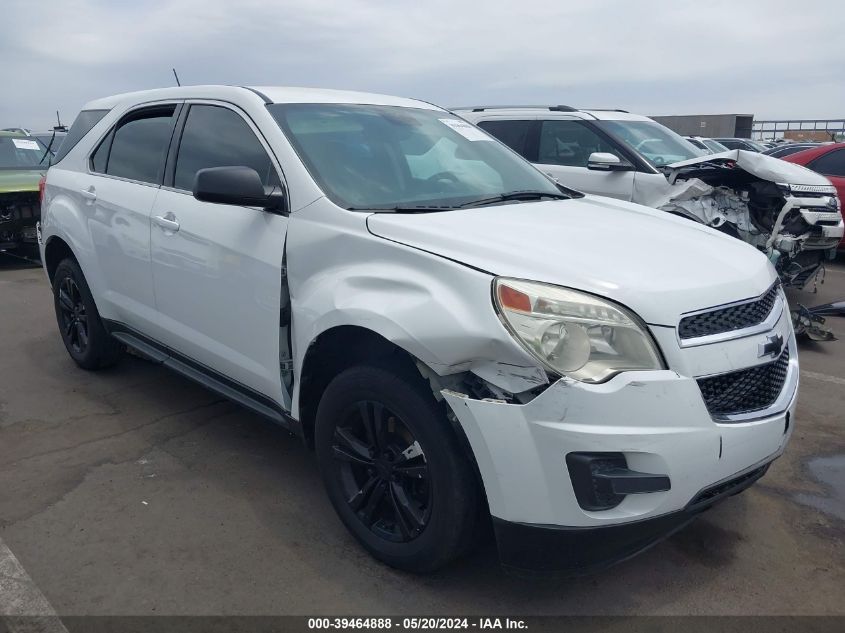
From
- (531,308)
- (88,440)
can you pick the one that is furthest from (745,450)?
(88,440)

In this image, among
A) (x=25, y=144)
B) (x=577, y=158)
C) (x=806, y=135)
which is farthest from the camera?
(x=806, y=135)

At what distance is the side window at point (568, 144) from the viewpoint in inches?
308

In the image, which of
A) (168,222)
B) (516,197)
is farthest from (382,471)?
(168,222)

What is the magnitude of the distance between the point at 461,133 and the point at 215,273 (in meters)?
1.47

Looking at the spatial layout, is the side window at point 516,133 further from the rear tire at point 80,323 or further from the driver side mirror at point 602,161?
the rear tire at point 80,323

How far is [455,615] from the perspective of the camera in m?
2.68

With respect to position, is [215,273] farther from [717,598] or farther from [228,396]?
[717,598]

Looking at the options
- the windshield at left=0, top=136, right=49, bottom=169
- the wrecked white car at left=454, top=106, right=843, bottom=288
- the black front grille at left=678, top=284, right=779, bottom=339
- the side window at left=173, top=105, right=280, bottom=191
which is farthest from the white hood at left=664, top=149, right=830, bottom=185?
the windshield at left=0, top=136, right=49, bottom=169

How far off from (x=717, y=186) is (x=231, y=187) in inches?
220

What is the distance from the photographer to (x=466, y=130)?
4039mm

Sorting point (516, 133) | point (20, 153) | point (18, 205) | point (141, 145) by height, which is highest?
point (141, 145)

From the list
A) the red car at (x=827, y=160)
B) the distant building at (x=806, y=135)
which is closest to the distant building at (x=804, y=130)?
the distant building at (x=806, y=135)

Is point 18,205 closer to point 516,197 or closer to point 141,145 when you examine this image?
point 141,145

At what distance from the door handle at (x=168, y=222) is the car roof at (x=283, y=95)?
0.65 metres
